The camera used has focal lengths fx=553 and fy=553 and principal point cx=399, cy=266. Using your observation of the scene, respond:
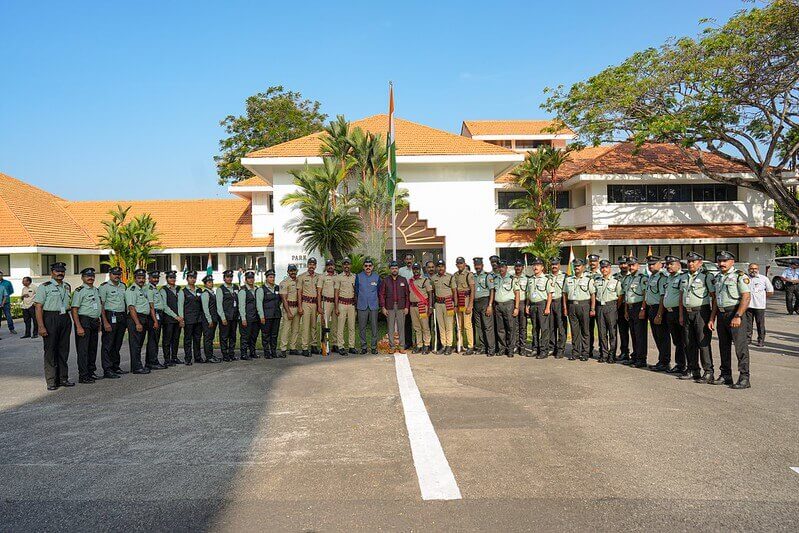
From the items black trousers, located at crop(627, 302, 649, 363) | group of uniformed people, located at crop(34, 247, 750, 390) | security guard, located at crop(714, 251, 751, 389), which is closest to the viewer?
security guard, located at crop(714, 251, 751, 389)

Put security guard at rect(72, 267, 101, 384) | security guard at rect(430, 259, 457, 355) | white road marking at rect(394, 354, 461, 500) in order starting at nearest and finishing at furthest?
white road marking at rect(394, 354, 461, 500) → security guard at rect(72, 267, 101, 384) → security guard at rect(430, 259, 457, 355)

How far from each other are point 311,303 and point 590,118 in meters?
15.5

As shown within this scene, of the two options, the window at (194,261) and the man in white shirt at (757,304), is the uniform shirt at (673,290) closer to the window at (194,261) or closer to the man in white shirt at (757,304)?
the man in white shirt at (757,304)

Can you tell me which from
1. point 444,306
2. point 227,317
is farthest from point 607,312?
point 227,317

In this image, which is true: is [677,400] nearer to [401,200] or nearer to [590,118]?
[401,200]

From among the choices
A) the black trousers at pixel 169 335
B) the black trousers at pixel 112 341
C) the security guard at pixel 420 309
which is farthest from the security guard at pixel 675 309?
the black trousers at pixel 112 341

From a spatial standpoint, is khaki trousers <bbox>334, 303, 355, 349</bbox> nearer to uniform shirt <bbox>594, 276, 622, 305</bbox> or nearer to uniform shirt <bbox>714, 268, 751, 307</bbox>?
uniform shirt <bbox>594, 276, 622, 305</bbox>

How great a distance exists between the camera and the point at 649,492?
4133 mm

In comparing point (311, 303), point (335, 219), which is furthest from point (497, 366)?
point (335, 219)

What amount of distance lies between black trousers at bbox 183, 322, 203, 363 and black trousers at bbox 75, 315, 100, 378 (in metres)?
1.57

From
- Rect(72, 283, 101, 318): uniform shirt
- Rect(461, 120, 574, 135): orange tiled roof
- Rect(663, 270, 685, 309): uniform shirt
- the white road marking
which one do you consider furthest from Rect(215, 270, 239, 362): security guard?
Rect(461, 120, 574, 135): orange tiled roof

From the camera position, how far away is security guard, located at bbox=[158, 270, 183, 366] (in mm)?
9797

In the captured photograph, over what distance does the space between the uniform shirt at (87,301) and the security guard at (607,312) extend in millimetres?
8258

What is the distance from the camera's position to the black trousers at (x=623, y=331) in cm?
957
